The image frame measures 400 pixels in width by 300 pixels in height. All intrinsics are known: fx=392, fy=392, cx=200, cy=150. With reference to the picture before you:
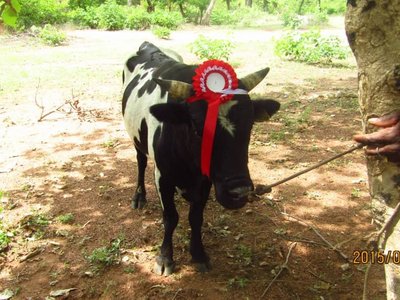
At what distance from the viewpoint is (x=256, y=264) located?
12.1 feet

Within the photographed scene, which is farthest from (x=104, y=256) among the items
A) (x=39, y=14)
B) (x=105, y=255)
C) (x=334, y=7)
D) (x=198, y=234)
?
(x=334, y=7)

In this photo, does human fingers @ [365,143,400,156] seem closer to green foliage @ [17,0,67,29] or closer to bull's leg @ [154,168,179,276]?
bull's leg @ [154,168,179,276]

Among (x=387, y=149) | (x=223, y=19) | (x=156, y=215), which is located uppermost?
(x=223, y=19)

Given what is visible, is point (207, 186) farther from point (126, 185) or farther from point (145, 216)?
point (126, 185)

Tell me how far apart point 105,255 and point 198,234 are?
3.09ft

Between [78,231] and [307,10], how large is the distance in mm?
31469

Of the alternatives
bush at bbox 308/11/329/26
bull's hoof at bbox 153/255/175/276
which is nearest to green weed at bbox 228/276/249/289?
bull's hoof at bbox 153/255/175/276

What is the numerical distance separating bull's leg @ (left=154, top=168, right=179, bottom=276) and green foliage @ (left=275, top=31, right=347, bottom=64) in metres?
10.2

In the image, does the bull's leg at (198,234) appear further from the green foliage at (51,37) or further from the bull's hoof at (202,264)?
the green foliage at (51,37)

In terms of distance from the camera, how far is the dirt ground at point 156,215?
3.47 meters

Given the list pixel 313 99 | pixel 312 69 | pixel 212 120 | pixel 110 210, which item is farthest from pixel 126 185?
pixel 312 69

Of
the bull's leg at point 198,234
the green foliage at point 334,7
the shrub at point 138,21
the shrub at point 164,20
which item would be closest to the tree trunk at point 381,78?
the bull's leg at point 198,234

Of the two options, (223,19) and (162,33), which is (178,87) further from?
(223,19)

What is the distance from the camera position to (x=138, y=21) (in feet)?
75.2
